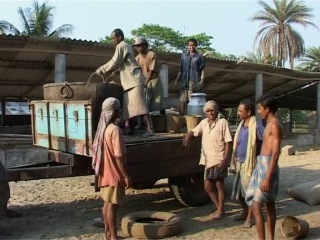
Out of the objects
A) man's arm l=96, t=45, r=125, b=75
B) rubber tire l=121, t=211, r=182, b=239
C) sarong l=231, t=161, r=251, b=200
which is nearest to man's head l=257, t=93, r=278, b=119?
sarong l=231, t=161, r=251, b=200

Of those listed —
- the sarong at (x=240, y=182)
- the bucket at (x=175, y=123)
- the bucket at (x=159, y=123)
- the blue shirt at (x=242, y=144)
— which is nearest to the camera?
the sarong at (x=240, y=182)

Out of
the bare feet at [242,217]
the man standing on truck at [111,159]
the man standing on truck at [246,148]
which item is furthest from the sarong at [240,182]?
the man standing on truck at [111,159]

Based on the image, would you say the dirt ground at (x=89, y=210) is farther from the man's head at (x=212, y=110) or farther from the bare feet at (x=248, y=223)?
the man's head at (x=212, y=110)

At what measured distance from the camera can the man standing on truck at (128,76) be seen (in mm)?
5617

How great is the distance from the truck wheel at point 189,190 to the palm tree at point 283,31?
28.5m

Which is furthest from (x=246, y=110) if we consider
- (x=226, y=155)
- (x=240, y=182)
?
(x=240, y=182)

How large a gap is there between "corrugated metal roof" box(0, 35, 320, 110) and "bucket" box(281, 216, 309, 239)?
654 centimetres

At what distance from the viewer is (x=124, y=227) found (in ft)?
16.7

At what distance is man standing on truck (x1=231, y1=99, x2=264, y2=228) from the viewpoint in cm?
502

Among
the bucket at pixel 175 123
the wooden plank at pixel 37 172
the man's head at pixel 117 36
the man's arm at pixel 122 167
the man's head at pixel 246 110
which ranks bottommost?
the wooden plank at pixel 37 172

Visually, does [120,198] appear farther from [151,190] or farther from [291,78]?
[291,78]

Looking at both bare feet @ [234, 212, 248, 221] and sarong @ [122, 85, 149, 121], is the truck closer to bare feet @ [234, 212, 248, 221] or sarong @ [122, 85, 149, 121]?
sarong @ [122, 85, 149, 121]

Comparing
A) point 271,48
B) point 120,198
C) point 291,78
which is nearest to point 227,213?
point 120,198

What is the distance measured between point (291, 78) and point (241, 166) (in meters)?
13.3
